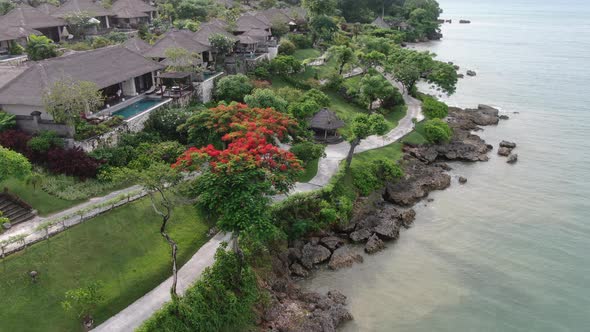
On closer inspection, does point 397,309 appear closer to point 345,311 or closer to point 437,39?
point 345,311

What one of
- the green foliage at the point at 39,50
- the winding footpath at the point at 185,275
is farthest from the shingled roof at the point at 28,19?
the winding footpath at the point at 185,275

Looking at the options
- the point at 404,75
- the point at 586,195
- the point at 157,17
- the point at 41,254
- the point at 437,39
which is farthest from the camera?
the point at 437,39

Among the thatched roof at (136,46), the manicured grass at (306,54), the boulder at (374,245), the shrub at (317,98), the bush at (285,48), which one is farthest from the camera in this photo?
the manicured grass at (306,54)

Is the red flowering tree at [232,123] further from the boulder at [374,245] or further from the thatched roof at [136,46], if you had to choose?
the thatched roof at [136,46]

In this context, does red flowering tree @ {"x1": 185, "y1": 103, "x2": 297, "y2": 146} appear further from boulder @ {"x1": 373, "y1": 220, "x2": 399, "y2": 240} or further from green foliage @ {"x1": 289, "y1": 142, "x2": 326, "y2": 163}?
boulder @ {"x1": 373, "y1": 220, "x2": 399, "y2": 240}

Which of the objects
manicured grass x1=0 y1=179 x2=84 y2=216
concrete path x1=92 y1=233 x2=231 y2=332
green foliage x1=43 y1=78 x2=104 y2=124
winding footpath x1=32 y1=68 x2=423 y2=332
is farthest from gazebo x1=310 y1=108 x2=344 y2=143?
manicured grass x1=0 y1=179 x2=84 y2=216

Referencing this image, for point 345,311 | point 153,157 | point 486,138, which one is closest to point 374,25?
point 486,138

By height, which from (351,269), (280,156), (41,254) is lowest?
(351,269)
